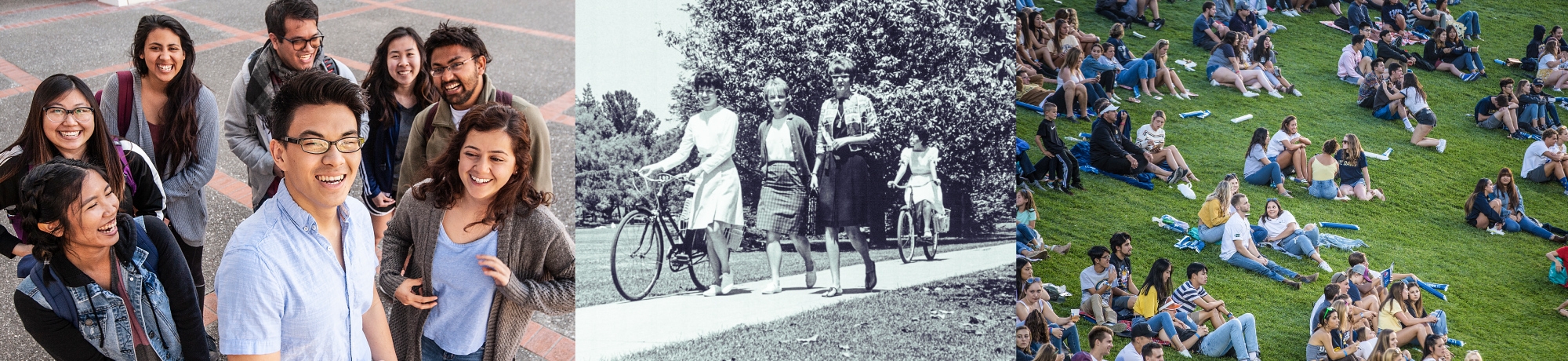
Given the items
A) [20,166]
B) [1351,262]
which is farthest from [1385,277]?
[20,166]

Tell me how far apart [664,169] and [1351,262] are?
6801 millimetres

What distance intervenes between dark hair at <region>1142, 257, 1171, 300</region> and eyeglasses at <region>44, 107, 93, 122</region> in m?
5.75

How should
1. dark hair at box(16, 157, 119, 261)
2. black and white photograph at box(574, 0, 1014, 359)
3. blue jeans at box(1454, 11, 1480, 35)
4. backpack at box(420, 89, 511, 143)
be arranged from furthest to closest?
blue jeans at box(1454, 11, 1480, 35)
backpack at box(420, 89, 511, 143)
dark hair at box(16, 157, 119, 261)
black and white photograph at box(574, 0, 1014, 359)

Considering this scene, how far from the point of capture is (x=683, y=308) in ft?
6.97

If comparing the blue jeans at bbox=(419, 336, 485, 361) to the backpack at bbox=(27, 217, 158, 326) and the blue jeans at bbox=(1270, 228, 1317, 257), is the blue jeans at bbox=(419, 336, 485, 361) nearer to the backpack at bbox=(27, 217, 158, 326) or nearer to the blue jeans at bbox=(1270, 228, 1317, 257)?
the backpack at bbox=(27, 217, 158, 326)

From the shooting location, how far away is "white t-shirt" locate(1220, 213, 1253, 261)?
7527 mm

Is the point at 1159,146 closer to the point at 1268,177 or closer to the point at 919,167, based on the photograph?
the point at 1268,177

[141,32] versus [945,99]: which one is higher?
[141,32]

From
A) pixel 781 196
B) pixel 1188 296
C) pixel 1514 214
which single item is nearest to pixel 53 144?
pixel 781 196

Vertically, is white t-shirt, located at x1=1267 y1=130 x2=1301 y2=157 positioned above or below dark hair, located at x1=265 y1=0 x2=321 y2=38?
below

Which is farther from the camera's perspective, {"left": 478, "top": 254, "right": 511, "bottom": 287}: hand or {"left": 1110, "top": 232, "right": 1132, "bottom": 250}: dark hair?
{"left": 1110, "top": 232, "right": 1132, "bottom": 250}: dark hair

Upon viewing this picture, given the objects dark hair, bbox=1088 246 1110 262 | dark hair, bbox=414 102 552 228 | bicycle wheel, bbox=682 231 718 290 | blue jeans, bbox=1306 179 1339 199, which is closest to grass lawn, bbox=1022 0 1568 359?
blue jeans, bbox=1306 179 1339 199

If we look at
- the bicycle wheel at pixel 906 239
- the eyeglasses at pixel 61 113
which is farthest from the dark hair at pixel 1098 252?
the eyeglasses at pixel 61 113

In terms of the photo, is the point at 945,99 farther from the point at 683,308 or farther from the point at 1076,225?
the point at 1076,225
